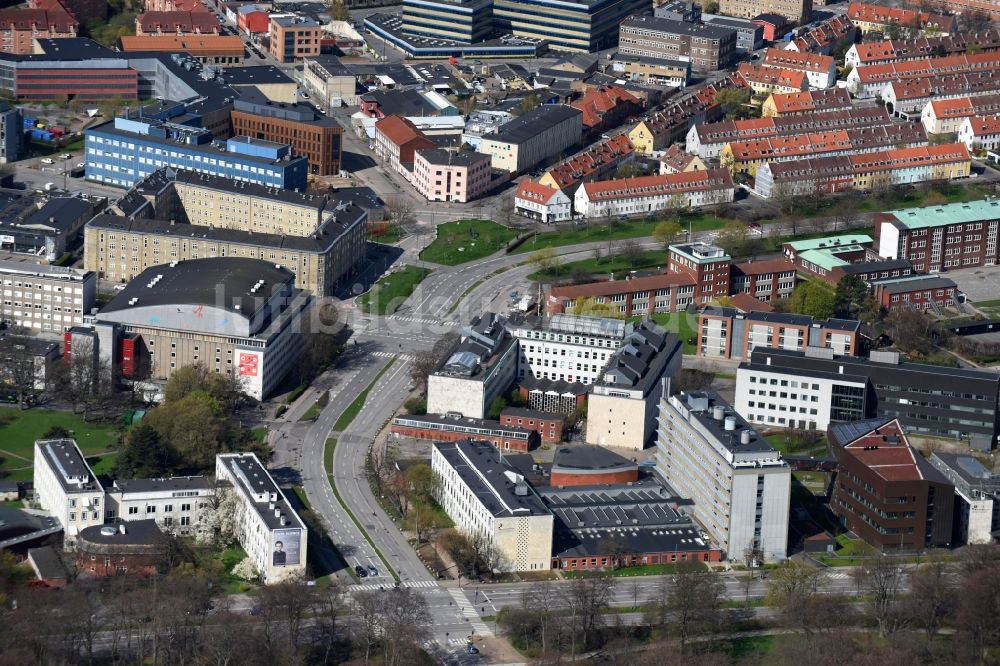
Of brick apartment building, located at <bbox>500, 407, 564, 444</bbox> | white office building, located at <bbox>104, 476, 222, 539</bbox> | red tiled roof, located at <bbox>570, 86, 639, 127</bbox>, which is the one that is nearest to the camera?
white office building, located at <bbox>104, 476, 222, 539</bbox>

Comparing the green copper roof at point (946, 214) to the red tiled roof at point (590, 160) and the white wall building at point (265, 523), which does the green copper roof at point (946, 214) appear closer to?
the red tiled roof at point (590, 160)

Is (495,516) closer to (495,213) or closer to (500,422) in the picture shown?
(500,422)

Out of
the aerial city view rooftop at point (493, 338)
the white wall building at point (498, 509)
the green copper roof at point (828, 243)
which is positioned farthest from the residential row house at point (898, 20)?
the white wall building at point (498, 509)

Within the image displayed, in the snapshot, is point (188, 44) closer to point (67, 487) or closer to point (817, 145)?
point (817, 145)

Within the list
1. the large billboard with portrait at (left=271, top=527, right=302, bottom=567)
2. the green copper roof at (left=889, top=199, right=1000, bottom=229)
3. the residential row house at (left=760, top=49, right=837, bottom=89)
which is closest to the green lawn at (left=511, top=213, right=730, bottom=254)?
the green copper roof at (left=889, top=199, right=1000, bottom=229)

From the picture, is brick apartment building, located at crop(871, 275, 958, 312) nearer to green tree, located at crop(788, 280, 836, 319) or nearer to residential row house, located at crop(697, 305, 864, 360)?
green tree, located at crop(788, 280, 836, 319)

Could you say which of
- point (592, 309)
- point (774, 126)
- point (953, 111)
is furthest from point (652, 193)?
point (953, 111)

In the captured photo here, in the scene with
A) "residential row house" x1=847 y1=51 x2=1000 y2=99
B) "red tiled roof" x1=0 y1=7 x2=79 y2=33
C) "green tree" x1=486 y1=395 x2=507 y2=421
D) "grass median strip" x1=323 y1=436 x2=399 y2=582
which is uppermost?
"red tiled roof" x1=0 y1=7 x2=79 y2=33
